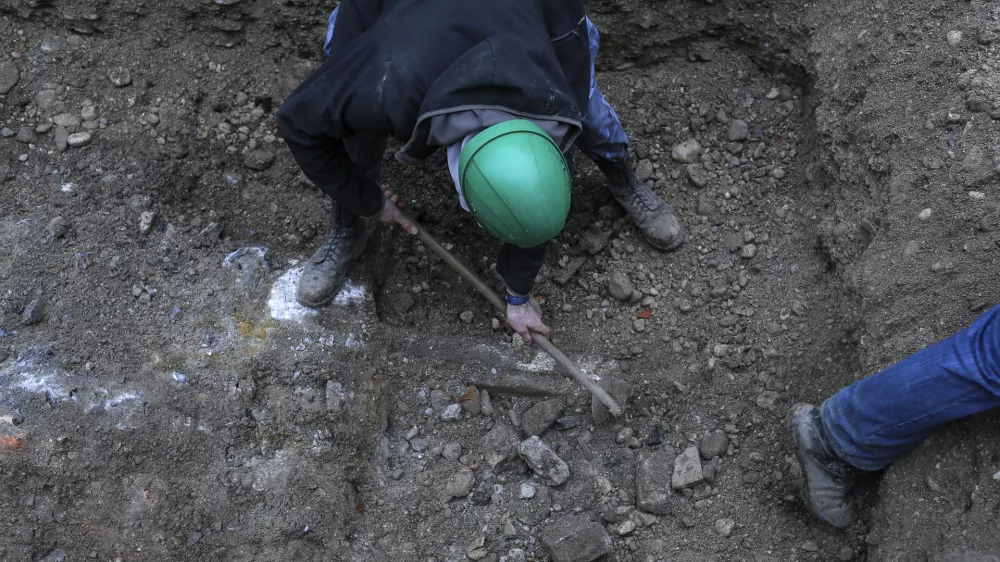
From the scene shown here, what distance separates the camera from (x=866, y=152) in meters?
2.82

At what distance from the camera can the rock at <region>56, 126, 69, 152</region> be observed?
328 cm

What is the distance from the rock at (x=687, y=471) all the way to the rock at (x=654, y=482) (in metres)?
0.03

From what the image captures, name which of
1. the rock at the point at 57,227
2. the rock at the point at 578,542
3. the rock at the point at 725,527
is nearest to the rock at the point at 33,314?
the rock at the point at 57,227

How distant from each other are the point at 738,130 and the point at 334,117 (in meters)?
1.81

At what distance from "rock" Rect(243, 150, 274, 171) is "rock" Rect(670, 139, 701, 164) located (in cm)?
165

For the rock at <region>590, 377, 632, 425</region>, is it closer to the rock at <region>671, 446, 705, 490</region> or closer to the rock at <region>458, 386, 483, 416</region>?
the rock at <region>671, 446, 705, 490</region>

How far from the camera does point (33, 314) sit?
2.78 metres

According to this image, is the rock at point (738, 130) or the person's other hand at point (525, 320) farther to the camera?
the rock at point (738, 130)

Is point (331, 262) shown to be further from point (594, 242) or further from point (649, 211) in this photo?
point (649, 211)

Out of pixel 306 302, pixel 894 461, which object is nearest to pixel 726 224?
pixel 894 461

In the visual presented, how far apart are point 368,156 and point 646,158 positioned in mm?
1206

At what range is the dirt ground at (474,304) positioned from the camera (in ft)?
8.29

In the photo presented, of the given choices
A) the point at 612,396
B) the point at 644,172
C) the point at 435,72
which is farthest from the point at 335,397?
the point at 644,172

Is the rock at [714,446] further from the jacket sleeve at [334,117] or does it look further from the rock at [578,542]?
the jacket sleeve at [334,117]
